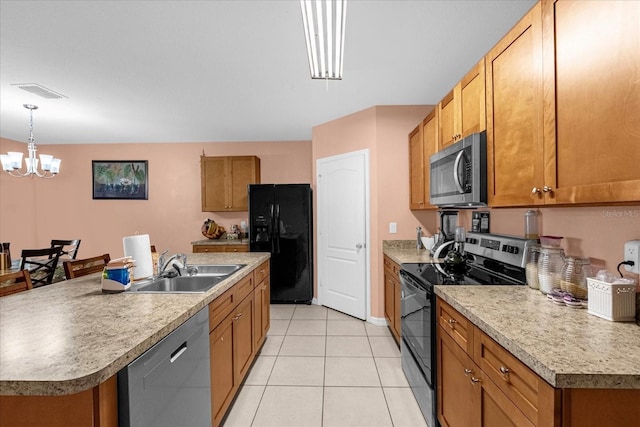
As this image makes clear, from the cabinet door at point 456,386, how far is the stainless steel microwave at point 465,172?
826 mm

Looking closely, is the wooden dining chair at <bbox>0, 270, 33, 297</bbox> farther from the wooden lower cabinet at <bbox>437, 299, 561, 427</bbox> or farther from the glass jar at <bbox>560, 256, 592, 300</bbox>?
the glass jar at <bbox>560, 256, 592, 300</bbox>

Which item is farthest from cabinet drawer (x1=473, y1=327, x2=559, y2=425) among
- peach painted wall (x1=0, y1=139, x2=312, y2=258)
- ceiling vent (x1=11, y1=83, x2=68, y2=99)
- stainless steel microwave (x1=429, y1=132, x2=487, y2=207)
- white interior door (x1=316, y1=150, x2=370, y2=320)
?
peach painted wall (x1=0, y1=139, x2=312, y2=258)

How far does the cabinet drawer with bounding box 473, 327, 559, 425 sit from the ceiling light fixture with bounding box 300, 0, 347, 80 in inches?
68.6

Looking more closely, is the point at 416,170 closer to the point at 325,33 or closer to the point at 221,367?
the point at 325,33

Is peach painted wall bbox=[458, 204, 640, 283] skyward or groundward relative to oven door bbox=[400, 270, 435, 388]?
skyward

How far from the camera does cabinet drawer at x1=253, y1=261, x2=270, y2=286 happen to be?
8.00 ft

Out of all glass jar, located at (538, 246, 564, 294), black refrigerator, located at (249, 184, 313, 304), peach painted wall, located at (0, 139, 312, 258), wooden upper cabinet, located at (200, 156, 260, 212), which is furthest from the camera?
peach painted wall, located at (0, 139, 312, 258)

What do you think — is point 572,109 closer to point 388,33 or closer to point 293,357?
point 388,33

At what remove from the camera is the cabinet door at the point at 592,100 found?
89 centimetres

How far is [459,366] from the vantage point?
1.35 meters

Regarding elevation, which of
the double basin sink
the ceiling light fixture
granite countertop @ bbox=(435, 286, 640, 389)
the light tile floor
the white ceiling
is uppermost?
the white ceiling

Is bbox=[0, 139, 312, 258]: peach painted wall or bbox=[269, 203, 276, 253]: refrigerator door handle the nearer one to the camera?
bbox=[269, 203, 276, 253]: refrigerator door handle

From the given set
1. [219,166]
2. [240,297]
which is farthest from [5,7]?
[219,166]

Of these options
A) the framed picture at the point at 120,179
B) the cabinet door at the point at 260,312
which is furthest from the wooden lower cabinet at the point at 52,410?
the framed picture at the point at 120,179
